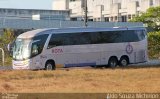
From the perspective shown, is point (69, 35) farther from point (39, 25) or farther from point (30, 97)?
point (39, 25)

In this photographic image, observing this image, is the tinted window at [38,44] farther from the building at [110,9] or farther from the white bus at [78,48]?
the building at [110,9]

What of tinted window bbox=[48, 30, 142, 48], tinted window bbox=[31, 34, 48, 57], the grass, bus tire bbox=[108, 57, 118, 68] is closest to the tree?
tinted window bbox=[48, 30, 142, 48]

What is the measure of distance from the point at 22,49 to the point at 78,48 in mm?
4041

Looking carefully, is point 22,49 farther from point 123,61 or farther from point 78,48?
point 123,61

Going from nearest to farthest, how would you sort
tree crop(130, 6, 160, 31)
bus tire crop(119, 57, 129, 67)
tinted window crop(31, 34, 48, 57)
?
tinted window crop(31, 34, 48, 57)
bus tire crop(119, 57, 129, 67)
tree crop(130, 6, 160, 31)

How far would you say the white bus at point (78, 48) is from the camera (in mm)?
32312

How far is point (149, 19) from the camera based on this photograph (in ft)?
254

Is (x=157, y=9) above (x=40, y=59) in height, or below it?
above

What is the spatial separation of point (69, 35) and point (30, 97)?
20.9m

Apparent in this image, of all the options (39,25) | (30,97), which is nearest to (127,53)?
(30,97)

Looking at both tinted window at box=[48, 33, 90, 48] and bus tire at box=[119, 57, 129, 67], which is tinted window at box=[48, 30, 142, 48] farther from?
bus tire at box=[119, 57, 129, 67]

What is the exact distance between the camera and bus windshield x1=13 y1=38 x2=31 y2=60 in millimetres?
32344

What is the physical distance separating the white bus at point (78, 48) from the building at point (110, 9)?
77.1 m

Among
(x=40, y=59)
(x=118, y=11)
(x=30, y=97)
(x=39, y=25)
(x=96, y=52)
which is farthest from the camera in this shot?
(x=118, y=11)
